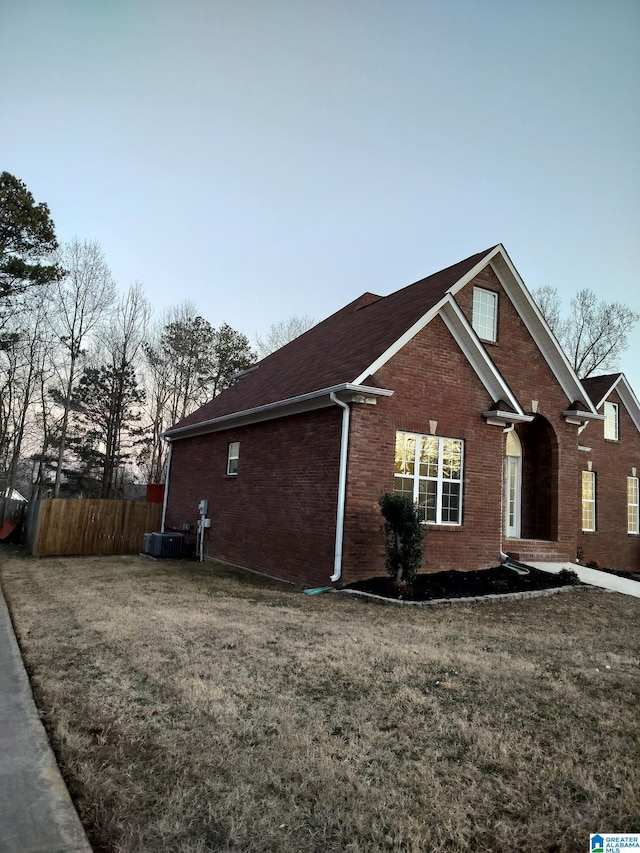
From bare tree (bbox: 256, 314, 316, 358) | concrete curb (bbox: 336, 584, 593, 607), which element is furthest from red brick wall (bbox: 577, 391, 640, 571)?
bare tree (bbox: 256, 314, 316, 358)

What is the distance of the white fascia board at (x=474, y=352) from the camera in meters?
12.5

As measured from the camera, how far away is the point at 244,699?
455cm

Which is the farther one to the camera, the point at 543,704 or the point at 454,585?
the point at 454,585

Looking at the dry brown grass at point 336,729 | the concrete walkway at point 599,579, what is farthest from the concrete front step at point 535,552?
the dry brown grass at point 336,729

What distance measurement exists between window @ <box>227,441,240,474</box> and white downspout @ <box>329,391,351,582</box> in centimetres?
548

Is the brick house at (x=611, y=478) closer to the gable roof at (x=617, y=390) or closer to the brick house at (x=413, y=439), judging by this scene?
the gable roof at (x=617, y=390)

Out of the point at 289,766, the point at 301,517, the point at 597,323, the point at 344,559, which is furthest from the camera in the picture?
the point at 597,323

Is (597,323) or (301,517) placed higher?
(597,323)

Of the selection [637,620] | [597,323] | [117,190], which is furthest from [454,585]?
[597,323]

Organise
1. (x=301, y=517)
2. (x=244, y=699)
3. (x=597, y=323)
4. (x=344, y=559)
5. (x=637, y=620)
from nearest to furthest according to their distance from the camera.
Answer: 1. (x=244, y=699)
2. (x=637, y=620)
3. (x=344, y=559)
4. (x=301, y=517)
5. (x=597, y=323)

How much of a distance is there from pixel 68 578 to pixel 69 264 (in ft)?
66.9

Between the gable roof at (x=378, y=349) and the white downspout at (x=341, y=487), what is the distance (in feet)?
1.53

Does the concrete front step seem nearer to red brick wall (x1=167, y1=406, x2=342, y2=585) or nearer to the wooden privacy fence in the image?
red brick wall (x1=167, y1=406, x2=342, y2=585)

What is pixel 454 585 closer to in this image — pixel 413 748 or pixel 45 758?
pixel 413 748
